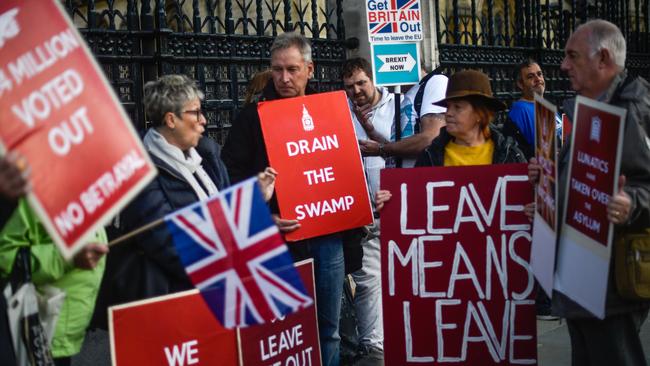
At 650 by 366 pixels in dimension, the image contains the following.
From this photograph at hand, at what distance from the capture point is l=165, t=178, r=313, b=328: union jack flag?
4.31 meters

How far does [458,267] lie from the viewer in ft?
18.6

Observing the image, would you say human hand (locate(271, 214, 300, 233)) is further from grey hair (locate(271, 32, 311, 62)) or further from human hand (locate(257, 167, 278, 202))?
grey hair (locate(271, 32, 311, 62))

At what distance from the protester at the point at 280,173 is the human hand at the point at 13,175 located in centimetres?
265

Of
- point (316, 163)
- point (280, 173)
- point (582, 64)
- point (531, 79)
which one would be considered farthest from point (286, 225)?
point (531, 79)

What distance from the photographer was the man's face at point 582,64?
4789mm

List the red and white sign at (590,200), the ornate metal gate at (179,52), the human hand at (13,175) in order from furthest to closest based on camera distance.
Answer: the ornate metal gate at (179,52)
the red and white sign at (590,200)
the human hand at (13,175)

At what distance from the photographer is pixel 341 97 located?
20.4ft

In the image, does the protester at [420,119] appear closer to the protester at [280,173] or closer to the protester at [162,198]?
the protester at [280,173]

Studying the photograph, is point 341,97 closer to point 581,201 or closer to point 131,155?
point 581,201

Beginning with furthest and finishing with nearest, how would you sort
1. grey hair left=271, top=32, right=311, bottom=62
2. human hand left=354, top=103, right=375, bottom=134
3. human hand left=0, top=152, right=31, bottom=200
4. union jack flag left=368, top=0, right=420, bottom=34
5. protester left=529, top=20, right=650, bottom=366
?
union jack flag left=368, top=0, right=420, bottom=34 < human hand left=354, top=103, right=375, bottom=134 < grey hair left=271, top=32, right=311, bottom=62 < protester left=529, top=20, right=650, bottom=366 < human hand left=0, top=152, right=31, bottom=200

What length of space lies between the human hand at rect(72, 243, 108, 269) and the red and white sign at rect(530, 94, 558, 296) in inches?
76.3

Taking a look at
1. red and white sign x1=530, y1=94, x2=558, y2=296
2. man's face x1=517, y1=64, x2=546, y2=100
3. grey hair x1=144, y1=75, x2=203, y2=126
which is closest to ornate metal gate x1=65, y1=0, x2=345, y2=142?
man's face x1=517, y1=64, x2=546, y2=100

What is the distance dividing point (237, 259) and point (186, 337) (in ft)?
2.53

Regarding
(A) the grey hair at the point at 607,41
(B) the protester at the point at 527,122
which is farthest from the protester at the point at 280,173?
(B) the protester at the point at 527,122
